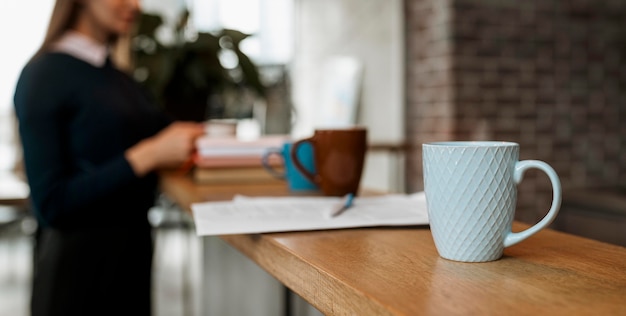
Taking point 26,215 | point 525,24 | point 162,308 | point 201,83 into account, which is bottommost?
point 162,308

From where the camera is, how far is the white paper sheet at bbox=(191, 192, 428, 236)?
2.31 ft

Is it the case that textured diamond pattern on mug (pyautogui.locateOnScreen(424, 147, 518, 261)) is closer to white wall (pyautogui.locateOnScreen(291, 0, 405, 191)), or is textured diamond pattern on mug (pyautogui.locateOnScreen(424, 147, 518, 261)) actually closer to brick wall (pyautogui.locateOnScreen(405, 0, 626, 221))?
brick wall (pyautogui.locateOnScreen(405, 0, 626, 221))

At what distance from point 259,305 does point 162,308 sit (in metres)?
1.73

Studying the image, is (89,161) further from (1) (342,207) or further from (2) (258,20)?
(2) (258,20)

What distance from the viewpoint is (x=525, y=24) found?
3.08 m

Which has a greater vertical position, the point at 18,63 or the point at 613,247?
the point at 18,63

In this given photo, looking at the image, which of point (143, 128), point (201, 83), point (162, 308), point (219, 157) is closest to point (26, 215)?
point (162, 308)

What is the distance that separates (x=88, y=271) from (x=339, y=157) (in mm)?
863

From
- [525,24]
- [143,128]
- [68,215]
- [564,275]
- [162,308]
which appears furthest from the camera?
[162,308]

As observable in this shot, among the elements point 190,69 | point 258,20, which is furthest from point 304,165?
point 258,20

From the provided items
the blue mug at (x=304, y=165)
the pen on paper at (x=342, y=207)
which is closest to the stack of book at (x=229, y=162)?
the blue mug at (x=304, y=165)

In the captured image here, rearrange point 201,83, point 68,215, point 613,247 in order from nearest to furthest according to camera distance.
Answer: point 613,247 < point 68,215 < point 201,83

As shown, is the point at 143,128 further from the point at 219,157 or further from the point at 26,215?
the point at 26,215

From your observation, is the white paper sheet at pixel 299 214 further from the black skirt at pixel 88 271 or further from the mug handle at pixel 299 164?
the black skirt at pixel 88 271
